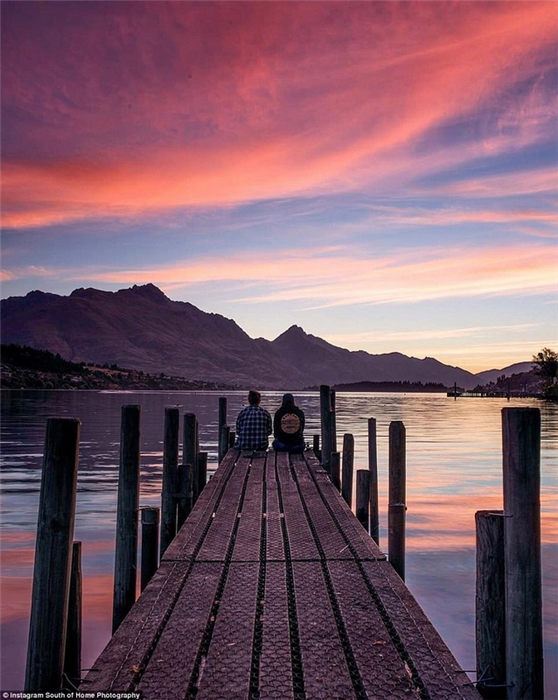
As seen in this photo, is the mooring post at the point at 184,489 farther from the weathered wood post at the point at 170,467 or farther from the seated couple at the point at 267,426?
the seated couple at the point at 267,426

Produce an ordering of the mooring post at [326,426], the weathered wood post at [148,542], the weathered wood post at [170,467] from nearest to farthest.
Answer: the weathered wood post at [148,542]
the weathered wood post at [170,467]
the mooring post at [326,426]

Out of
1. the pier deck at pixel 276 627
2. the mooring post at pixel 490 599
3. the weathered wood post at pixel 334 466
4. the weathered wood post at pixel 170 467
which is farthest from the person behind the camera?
the weathered wood post at pixel 334 466

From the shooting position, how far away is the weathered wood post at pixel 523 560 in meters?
5.12

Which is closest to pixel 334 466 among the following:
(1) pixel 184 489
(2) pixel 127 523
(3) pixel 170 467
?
(1) pixel 184 489

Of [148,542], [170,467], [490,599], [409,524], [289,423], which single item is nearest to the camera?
[490,599]

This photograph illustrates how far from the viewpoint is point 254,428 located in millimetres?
16984

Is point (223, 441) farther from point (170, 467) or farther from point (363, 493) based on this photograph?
point (363, 493)

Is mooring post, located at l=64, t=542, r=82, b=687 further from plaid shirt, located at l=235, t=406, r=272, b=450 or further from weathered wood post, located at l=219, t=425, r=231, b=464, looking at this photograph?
weathered wood post, located at l=219, t=425, r=231, b=464

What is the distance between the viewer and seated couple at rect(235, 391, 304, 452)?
1677 cm

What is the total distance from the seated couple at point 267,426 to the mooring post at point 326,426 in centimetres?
72

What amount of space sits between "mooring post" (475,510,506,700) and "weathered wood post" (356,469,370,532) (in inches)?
225

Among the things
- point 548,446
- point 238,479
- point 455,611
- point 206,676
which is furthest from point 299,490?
point 548,446

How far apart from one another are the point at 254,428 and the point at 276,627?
36.6ft

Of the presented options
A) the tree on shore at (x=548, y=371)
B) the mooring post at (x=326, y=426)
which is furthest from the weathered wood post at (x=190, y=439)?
the tree on shore at (x=548, y=371)
